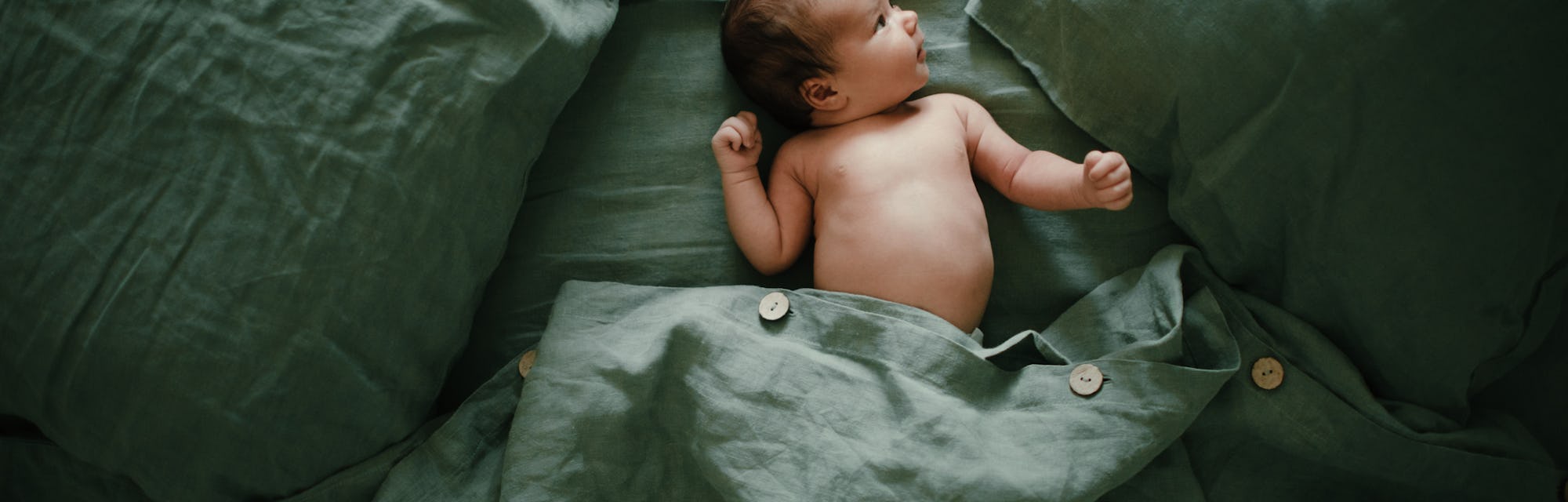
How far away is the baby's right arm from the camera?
1.06 meters

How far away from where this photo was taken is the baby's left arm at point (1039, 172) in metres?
0.91

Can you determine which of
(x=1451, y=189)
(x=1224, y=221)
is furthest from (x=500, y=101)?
(x=1451, y=189)

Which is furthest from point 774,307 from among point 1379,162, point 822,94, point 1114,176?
point 1379,162

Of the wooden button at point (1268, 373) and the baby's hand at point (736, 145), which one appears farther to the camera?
the baby's hand at point (736, 145)

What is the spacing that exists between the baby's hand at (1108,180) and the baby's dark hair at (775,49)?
32cm

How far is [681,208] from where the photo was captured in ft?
3.63

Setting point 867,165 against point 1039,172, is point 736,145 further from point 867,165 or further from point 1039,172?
point 1039,172

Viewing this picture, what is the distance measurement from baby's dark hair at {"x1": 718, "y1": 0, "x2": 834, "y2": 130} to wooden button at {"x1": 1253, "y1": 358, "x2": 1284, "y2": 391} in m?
0.56

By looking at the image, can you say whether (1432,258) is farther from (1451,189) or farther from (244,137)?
(244,137)

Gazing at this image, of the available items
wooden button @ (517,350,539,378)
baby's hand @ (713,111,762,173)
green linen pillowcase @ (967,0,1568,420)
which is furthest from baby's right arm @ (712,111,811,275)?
green linen pillowcase @ (967,0,1568,420)

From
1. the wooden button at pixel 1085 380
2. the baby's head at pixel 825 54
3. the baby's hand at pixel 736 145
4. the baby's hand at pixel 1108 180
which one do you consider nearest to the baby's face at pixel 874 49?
the baby's head at pixel 825 54

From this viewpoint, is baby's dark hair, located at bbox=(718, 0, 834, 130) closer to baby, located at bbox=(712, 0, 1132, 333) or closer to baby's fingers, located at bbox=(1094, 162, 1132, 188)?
baby, located at bbox=(712, 0, 1132, 333)

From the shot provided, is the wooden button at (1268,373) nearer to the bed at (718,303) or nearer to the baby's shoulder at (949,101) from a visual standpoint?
the bed at (718,303)

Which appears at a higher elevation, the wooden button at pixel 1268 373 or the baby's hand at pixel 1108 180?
the baby's hand at pixel 1108 180
